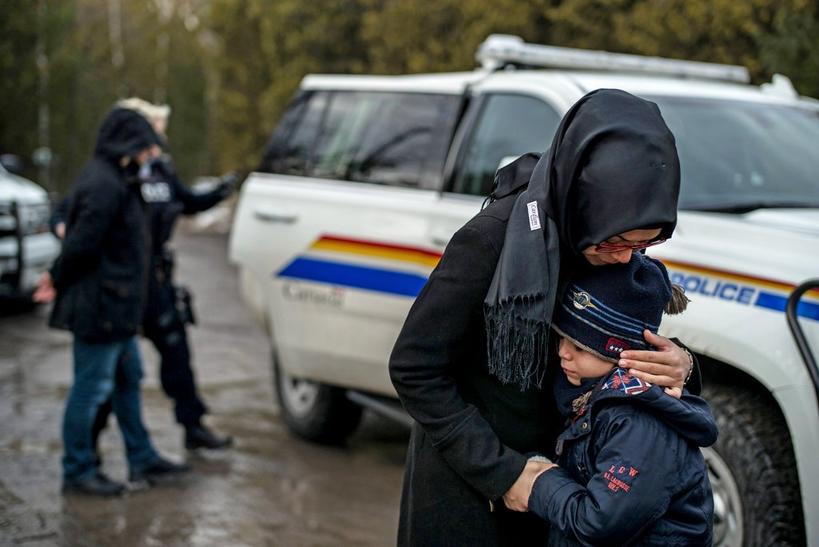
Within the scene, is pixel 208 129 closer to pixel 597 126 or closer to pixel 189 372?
pixel 189 372

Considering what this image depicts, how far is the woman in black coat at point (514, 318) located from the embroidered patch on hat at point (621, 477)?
0.20 m

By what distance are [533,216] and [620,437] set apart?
467 millimetres

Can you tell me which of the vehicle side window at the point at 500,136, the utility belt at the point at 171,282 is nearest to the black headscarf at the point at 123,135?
the utility belt at the point at 171,282

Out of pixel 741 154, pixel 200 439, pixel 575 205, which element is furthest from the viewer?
pixel 200 439

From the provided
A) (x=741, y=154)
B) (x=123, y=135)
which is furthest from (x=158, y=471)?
(x=741, y=154)

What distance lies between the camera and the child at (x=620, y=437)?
218cm

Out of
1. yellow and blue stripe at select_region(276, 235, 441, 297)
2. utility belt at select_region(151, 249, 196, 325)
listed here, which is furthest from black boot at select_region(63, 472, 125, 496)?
yellow and blue stripe at select_region(276, 235, 441, 297)

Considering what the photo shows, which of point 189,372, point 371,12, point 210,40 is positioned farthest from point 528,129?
point 210,40

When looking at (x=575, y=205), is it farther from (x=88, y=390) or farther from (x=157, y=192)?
(x=157, y=192)

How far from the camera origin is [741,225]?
4.05m

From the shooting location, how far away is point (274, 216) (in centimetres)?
608

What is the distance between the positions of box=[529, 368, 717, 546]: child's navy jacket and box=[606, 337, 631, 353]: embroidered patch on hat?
0.04 metres

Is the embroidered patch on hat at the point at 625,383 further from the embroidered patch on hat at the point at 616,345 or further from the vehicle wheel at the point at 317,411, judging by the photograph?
the vehicle wheel at the point at 317,411

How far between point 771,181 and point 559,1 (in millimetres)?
6600
